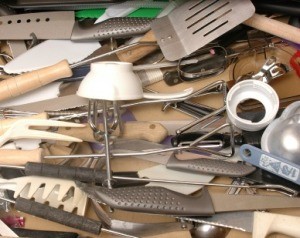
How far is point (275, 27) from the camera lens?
671mm

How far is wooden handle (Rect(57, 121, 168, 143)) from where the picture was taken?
2.31ft

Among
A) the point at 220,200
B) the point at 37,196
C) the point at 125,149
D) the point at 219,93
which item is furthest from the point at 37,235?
the point at 219,93

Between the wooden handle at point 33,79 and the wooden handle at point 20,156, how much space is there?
12cm

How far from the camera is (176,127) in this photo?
734 mm

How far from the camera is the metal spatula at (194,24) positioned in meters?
0.68

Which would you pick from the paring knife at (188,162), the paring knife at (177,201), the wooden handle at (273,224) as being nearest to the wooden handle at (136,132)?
the paring knife at (188,162)

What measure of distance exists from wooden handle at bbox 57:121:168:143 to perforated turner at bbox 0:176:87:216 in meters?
0.09

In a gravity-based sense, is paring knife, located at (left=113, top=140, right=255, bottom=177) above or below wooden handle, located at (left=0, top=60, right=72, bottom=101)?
below

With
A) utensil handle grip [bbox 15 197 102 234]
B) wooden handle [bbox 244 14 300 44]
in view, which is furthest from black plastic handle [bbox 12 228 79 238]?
wooden handle [bbox 244 14 300 44]

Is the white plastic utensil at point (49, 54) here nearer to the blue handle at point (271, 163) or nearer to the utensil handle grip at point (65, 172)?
the utensil handle grip at point (65, 172)

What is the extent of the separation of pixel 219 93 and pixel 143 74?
16 centimetres

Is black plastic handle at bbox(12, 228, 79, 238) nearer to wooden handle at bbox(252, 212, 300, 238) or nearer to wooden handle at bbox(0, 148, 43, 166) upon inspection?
wooden handle at bbox(0, 148, 43, 166)

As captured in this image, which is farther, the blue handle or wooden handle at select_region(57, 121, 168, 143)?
wooden handle at select_region(57, 121, 168, 143)

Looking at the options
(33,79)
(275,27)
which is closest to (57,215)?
(33,79)
